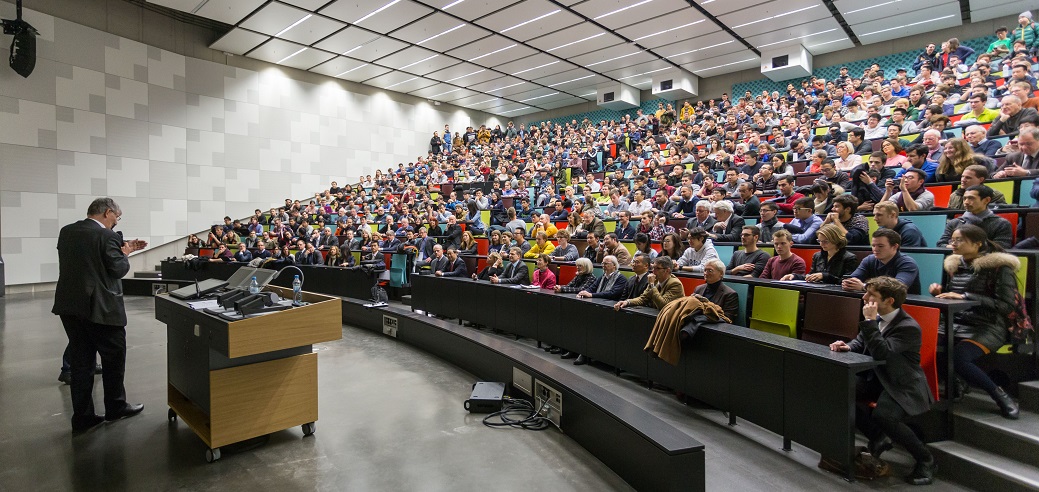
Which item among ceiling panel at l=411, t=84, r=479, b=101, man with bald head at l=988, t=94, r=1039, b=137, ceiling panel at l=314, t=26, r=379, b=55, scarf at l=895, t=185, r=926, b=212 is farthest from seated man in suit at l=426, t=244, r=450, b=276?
ceiling panel at l=411, t=84, r=479, b=101

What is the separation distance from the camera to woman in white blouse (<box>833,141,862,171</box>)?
573cm

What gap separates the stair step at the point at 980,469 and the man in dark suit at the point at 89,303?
450cm

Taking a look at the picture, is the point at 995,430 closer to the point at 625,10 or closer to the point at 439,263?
the point at 439,263

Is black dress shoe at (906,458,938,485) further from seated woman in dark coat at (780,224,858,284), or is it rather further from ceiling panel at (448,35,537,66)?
ceiling panel at (448,35,537,66)

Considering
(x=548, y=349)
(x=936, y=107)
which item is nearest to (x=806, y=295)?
(x=548, y=349)

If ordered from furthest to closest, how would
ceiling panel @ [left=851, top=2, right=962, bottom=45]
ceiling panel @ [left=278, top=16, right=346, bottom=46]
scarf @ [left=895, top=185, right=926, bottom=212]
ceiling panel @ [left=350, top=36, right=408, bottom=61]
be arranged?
ceiling panel @ [left=350, top=36, right=408, bottom=61]
ceiling panel @ [left=278, top=16, right=346, bottom=46]
ceiling panel @ [left=851, top=2, right=962, bottom=45]
scarf @ [left=895, top=185, right=926, bottom=212]

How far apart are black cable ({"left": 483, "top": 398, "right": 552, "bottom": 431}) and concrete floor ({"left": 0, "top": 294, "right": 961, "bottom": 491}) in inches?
3.1

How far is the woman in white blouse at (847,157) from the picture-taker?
5730mm

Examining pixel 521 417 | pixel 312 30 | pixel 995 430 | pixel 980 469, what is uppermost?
pixel 312 30

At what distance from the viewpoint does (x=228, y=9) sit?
10273 mm

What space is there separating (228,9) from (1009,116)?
→ 1285cm

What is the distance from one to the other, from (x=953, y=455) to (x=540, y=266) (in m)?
3.78

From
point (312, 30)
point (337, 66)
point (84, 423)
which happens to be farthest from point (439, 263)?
point (337, 66)

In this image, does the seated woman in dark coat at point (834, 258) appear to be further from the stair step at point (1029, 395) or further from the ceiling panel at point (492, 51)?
the ceiling panel at point (492, 51)
